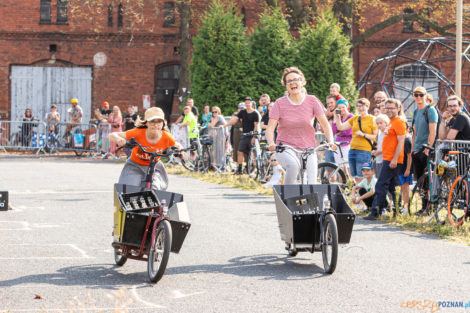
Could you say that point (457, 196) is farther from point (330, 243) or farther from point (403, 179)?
point (330, 243)

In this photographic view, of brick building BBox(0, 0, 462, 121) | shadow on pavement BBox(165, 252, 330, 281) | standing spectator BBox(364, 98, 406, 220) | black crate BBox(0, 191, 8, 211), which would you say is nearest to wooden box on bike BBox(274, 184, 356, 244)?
shadow on pavement BBox(165, 252, 330, 281)

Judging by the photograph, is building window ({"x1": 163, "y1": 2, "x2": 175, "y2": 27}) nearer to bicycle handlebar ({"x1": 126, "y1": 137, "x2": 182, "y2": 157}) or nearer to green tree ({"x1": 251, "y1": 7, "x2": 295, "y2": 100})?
green tree ({"x1": 251, "y1": 7, "x2": 295, "y2": 100})

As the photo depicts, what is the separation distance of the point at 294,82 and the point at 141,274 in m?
2.73

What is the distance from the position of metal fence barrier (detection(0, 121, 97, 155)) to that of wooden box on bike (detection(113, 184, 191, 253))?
23.6m

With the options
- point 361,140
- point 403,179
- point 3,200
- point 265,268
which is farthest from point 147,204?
point 361,140

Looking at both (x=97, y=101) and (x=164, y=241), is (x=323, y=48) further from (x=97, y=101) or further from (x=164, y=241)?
(x=164, y=241)

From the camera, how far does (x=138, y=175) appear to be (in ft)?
28.6

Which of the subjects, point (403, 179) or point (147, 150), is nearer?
point (147, 150)

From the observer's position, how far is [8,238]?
10.6 m

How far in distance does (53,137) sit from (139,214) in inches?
982

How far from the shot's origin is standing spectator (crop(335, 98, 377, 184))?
45.3 ft

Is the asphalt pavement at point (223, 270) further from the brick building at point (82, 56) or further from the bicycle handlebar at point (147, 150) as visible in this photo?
the brick building at point (82, 56)

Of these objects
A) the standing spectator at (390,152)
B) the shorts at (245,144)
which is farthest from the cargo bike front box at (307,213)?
the shorts at (245,144)

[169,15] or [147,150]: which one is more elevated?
[169,15]
